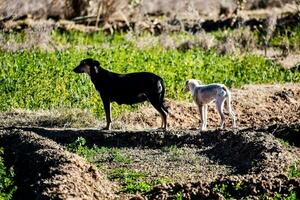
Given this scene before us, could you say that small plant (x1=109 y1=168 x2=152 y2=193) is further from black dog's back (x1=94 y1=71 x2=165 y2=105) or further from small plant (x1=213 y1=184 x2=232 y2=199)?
black dog's back (x1=94 y1=71 x2=165 y2=105)

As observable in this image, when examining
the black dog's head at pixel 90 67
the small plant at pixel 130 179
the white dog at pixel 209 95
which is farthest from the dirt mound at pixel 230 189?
the black dog's head at pixel 90 67

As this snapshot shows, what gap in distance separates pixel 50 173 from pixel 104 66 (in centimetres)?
996

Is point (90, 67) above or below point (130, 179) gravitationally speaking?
above

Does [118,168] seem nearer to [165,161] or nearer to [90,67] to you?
[165,161]

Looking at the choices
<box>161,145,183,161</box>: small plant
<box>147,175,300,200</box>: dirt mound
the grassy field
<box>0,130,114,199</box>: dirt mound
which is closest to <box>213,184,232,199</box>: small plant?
<box>147,175,300,200</box>: dirt mound

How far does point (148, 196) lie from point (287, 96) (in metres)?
9.96

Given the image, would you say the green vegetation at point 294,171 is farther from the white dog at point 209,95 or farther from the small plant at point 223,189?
the white dog at point 209,95

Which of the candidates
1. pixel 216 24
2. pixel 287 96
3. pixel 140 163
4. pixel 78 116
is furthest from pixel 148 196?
pixel 216 24

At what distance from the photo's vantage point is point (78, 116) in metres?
16.9

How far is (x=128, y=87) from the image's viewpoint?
15.8 m

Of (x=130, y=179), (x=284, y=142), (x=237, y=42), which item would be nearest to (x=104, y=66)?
(x=237, y=42)

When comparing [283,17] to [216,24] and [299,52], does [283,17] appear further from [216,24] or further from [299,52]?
[299,52]

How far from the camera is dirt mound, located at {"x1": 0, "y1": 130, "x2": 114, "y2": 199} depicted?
10.4 meters

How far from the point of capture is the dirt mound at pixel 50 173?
10391mm
